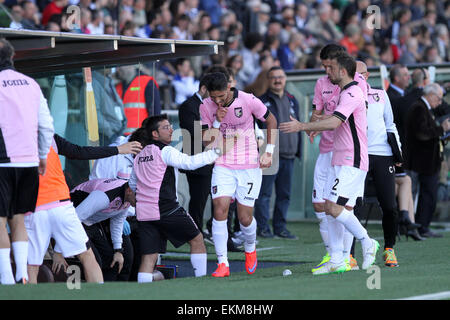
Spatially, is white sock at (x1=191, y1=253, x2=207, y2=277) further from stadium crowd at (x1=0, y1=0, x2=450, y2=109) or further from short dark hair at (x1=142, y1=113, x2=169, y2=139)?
stadium crowd at (x1=0, y1=0, x2=450, y2=109)

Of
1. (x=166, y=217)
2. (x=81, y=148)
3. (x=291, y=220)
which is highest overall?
(x=81, y=148)

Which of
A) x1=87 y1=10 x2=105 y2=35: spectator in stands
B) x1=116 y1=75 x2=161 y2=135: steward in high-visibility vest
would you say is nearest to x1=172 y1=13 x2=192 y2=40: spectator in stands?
x1=87 y1=10 x2=105 y2=35: spectator in stands

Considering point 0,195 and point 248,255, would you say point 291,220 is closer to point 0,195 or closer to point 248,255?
point 248,255

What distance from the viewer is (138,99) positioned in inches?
482

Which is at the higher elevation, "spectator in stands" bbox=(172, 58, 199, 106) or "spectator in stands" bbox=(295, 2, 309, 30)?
"spectator in stands" bbox=(295, 2, 309, 30)

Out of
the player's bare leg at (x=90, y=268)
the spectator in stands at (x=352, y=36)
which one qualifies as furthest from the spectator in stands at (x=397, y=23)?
the player's bare leg at (x=90, y=268)

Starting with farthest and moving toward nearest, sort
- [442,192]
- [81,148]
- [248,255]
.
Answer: [442,192] → [248,255] → [81,148]

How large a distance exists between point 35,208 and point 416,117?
7.26 m

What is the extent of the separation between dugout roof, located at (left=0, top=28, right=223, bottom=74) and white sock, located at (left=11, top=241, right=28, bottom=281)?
7.00ft

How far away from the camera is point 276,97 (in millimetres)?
13938

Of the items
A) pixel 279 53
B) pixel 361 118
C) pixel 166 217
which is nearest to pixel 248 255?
pixel 166 217

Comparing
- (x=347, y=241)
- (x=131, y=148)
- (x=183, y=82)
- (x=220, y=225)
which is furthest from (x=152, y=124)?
(x=183, y=82)

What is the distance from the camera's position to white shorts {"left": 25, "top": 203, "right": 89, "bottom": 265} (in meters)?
8.03

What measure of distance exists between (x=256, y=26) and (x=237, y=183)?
12.0 meters
